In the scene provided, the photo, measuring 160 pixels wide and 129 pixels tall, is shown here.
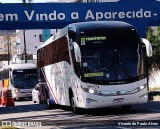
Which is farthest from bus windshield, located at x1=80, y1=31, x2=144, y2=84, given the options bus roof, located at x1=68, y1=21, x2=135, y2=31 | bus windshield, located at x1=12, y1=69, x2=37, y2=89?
bus windshield, located at x1=12, y1=69, x2=37, y2=89

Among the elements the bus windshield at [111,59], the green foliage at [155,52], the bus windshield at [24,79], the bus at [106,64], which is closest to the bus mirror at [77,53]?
the bus at [106,64]

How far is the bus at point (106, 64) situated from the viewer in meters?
17.7

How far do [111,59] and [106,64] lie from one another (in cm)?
29

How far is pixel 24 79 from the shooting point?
43.9m

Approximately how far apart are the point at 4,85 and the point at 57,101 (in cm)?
2367

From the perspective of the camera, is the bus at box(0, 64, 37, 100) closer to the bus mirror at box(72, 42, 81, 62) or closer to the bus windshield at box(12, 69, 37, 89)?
the bus windshield at box(12, 69, 37, 89)

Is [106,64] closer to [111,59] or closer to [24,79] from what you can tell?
[111,59]

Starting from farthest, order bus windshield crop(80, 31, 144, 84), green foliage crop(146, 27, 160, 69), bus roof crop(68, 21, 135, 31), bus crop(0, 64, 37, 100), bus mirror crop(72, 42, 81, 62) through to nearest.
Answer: bus crop(0, 64, 37, 100) < green foliage crop(146, 27, 160, 69) < bus roof crop(68, 21, 135, 31) < bus windshield crop(80, 31, 144, 84) < bus mirror crop(72, 42, 81, 62)

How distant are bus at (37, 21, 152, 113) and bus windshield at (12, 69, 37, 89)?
2442 cm

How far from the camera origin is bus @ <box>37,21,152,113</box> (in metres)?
17.7

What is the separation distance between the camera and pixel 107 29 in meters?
18.7

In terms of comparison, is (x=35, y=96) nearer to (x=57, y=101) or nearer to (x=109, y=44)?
(x=57, y=101)

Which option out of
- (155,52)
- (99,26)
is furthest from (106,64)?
(155,52)

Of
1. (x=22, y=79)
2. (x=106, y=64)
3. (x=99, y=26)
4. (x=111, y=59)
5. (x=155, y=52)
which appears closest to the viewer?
(x=106, y=64)
